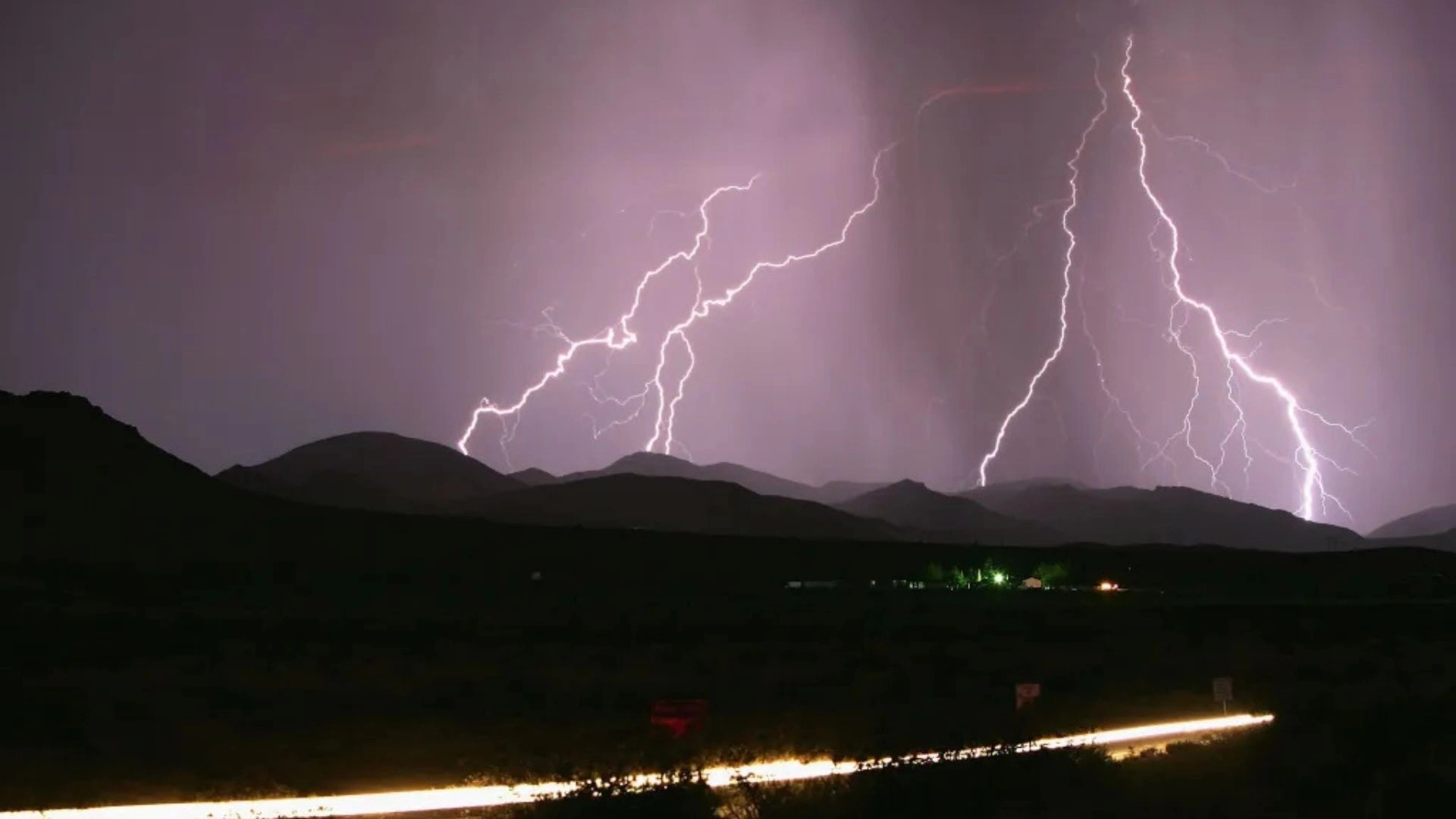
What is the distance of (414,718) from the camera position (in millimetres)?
17562

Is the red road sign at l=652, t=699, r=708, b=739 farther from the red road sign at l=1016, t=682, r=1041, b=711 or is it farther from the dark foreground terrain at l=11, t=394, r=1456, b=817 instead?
the red road sign at l=1016, t=682, r=1041, b=711

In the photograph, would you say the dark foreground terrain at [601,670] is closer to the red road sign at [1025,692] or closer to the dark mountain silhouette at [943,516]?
the red road sign at [1025,692]

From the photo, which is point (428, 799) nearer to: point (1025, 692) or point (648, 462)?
point (1025, 692)

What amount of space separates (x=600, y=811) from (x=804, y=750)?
4578 millimetres

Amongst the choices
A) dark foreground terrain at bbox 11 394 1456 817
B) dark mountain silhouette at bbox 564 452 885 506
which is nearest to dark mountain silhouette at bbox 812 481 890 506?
dark mountain silhouette at bbox 564 452 885 506

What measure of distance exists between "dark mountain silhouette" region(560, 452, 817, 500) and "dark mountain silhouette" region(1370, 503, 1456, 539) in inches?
3353

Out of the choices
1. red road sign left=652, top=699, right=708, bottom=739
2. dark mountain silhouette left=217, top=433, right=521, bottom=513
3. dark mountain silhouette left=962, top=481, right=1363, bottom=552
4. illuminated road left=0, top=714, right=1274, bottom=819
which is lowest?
illuminated road left=0, top=714, right=1274, bottom=819

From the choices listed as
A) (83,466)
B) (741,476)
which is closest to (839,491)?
(741,476)

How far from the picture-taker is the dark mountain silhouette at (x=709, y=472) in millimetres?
157000

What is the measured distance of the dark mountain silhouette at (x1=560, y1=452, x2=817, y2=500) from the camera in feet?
515

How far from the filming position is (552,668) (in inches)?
945

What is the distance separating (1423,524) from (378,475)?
154 metres

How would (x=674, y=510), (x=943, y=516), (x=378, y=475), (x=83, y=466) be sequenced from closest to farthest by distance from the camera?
(x=83, y=466) < (x=674, y=510) < (x=378, y=475) < (x=943, y=516)

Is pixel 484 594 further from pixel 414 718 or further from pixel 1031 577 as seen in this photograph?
pixel 1031 577
